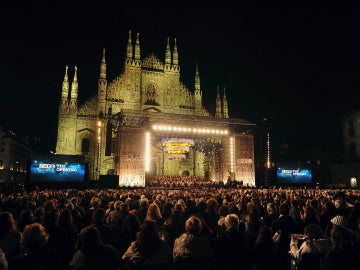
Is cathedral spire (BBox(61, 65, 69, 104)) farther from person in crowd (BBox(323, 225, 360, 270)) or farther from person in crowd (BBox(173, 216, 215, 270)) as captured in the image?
person in crowd (BBox(323, 225, 360, 270))

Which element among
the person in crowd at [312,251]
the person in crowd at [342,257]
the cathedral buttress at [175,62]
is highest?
the cathedral buttress at [175,62]

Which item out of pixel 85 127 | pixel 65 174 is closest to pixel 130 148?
pixel 65 174

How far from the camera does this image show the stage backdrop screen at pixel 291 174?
35844 mm

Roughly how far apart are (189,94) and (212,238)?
42087mm

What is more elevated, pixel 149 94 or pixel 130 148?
pixel 149 94

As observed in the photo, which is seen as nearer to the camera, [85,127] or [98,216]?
[98,216]

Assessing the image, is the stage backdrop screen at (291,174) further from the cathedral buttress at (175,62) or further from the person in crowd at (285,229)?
the person in crowd at (285,229)

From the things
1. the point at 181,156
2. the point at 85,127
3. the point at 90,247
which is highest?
the point at 85,127

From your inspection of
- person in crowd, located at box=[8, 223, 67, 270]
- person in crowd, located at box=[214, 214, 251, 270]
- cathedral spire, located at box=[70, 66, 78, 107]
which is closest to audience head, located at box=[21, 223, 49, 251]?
person in crowd, located at box=[8, 223, 67, 270]

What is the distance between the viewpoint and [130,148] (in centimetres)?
3231

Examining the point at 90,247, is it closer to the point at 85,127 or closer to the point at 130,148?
the point at 130,148

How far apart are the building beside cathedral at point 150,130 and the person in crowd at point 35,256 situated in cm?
2810

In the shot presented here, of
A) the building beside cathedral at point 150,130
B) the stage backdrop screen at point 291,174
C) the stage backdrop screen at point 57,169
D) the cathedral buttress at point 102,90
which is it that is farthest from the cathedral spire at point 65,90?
the stage backdrop screen at point 291,174

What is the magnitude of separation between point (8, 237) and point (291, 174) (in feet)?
119
